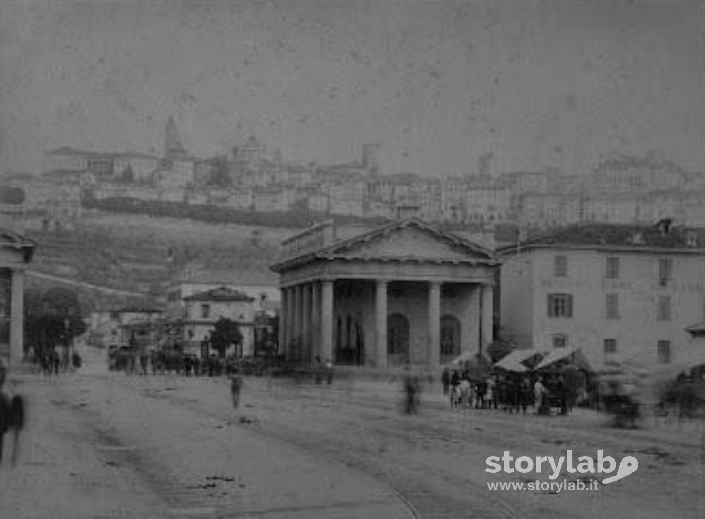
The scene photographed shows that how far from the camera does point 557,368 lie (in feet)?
26.8

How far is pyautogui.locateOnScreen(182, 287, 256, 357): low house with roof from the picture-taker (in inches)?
277

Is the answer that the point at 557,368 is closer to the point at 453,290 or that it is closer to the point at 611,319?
the point at 611,319

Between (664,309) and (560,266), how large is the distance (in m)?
0.60

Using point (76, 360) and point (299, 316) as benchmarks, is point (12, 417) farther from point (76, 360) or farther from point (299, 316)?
point (299, 316)

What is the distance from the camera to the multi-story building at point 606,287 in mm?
7332

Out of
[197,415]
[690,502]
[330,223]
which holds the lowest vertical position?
[690,502]

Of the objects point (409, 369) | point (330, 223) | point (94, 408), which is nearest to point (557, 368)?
point (409, 369)

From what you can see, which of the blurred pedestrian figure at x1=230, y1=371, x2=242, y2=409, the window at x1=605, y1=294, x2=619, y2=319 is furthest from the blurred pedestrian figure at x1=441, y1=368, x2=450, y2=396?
the blurred pedestrian figure at x1=230, y1=371, x2=242, y2=409

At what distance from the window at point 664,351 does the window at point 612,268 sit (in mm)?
442

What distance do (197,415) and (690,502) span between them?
2571mm

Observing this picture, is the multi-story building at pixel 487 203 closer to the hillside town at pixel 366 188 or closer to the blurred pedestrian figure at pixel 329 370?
the hillside town at pixel 366 188

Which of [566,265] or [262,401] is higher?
[566,265]

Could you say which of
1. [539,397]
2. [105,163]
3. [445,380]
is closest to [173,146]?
[105,163]

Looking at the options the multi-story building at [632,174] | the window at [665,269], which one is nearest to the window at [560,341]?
the window at [665,269]
